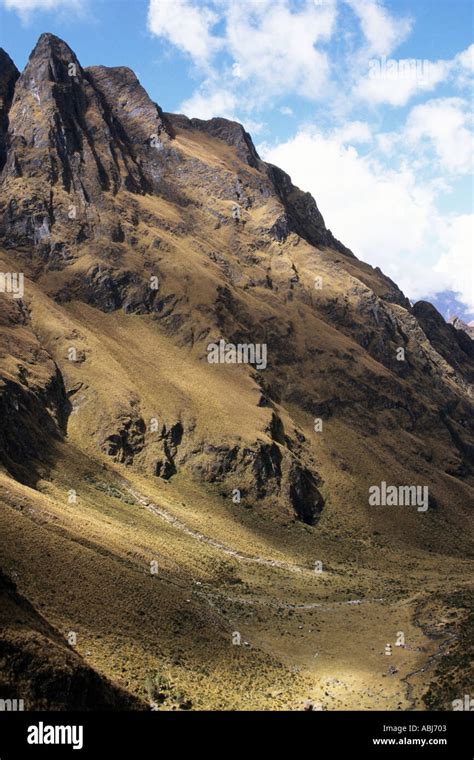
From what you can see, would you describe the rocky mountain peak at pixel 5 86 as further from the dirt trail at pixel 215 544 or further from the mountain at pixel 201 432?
the dirt trail at pixel 215 544

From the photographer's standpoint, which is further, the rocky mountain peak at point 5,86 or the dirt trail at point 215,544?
the rocky mountain peak at point 5,86

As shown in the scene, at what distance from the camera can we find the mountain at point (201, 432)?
158 feet

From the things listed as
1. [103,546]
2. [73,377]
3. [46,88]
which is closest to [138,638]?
[103,546]

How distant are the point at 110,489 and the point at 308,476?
41.2m

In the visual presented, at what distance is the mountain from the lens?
4806cm

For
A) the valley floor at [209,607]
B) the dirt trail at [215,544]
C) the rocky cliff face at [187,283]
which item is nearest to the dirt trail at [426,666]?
the valley floor at [209,607]

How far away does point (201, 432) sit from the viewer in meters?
112

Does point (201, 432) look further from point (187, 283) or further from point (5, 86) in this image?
point (5, 86)

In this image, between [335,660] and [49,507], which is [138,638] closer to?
[335,660]

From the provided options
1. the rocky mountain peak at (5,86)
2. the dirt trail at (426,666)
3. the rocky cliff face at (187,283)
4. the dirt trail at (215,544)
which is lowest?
the dirt trail at (426,666)

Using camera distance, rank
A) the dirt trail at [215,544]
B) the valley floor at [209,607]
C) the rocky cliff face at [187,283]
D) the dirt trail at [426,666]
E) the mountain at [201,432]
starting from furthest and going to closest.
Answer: the rocky cliff face at [187,283], the dirt trail at [215,544], the mountain at [201,432], the dirt trail at [426,666], the valley floor at [209,607]

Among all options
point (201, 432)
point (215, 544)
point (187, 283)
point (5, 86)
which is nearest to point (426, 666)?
point (215, 544)

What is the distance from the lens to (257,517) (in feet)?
333

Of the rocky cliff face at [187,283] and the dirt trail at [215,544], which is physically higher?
the rocky cliff face at [187,283]
